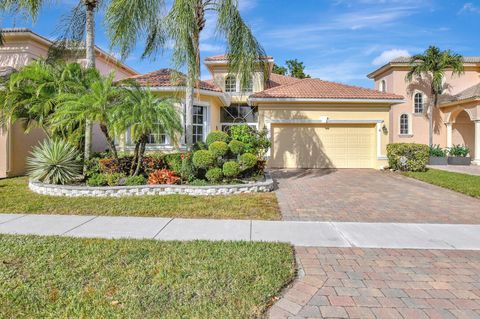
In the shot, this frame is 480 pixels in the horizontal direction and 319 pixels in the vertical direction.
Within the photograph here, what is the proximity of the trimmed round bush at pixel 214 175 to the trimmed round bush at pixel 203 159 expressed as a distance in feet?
0.77

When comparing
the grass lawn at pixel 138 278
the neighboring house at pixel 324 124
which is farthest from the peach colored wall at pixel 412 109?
the grass lawn at pixel 138 278

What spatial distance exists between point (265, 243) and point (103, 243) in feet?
8.70

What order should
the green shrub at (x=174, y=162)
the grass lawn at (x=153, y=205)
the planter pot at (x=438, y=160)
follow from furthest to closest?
the planter pot at (x=438, y=160), the green shrub at (x=174, y=162), the grass lawn at (x=153, y=205)

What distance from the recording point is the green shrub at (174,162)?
10398mm

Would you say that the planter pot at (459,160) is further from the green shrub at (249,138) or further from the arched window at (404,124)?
the green shrub at (249,138)

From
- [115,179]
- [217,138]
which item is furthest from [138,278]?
[217,138]

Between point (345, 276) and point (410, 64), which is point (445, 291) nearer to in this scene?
point (345, 276)

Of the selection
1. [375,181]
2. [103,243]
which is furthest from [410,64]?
[103,243]

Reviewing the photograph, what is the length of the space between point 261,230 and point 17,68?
48.4 ft

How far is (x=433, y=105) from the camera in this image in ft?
77.9

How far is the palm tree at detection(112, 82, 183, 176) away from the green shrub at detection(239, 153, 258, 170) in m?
2.27

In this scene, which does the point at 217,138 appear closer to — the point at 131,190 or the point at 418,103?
the point at 131,190

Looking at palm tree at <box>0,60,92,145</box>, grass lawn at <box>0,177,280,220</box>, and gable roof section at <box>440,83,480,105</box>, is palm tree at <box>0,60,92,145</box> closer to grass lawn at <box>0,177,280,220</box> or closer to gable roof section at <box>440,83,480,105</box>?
grass lawn at <box>0,177,280,220</box>

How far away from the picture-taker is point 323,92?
17.4 meters
